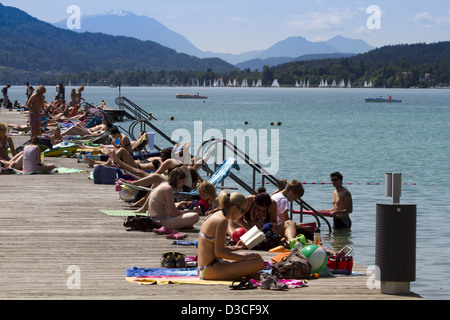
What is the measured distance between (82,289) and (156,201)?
11.1ft

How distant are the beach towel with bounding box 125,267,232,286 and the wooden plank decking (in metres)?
0.11

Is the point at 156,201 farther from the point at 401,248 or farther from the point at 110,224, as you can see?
the point at 401,248

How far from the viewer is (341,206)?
1532 cm

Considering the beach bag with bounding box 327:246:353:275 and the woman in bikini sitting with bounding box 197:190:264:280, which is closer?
the woman in bikini sitting with bounding box 197:190:264:280

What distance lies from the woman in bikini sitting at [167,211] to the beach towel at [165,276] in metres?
2.29

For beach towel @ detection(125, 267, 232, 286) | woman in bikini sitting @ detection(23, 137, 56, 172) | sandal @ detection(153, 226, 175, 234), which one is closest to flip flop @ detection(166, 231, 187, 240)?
sandal @ detection(153, 226, 175, 234)

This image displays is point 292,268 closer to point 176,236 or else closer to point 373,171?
point 176,236

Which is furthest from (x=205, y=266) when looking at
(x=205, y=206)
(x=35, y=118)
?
(x=35, y=118)

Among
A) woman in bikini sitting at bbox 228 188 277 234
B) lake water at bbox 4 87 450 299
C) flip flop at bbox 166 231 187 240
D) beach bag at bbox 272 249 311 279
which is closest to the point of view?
beach bag at bbox 272 249 311 279

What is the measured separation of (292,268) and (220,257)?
736 millimetres

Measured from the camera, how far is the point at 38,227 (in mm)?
10805

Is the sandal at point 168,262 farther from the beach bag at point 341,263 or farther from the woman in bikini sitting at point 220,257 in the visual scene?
the beach bag at point 341,263

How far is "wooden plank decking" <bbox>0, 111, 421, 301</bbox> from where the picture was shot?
710 cm

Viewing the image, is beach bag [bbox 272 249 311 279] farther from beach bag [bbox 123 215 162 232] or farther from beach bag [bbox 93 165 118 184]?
beach bag [bbox 93 165 118 184]
